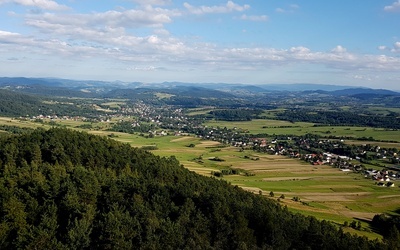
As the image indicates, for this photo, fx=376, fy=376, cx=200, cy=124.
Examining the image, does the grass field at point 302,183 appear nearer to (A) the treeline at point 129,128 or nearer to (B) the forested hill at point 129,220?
(B) the forested hill at point 129,220

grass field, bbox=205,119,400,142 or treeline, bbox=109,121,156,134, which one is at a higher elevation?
grass field, bbox=205,119,400,142

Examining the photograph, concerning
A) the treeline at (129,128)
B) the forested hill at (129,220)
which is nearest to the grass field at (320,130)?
the treeline at (129,128)

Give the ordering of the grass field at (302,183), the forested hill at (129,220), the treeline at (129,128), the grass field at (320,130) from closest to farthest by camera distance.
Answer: the forested hill at (129,220)
the grass field at (302,183)
the grass field at (320,130)
the treeline at (129,128)

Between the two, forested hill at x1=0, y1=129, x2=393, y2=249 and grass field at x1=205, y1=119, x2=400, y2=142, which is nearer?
forested hill at x1=0, y1=129, x2=393, y2=249

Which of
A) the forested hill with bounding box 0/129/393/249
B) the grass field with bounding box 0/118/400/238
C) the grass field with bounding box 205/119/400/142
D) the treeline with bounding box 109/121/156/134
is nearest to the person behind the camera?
the forested hill with bounding box 0/129/393/249

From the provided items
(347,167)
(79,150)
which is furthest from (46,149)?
(347,167)

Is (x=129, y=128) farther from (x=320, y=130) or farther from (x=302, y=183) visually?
(x=302, y=183)

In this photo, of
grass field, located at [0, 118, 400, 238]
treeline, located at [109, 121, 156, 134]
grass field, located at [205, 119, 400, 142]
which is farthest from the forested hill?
grass field, located at [205, 119, 400, 142]

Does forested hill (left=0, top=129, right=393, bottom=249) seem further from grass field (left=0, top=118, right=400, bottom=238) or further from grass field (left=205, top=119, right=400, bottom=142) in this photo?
grass field (left=205, top=119, right=400, bottom=142)

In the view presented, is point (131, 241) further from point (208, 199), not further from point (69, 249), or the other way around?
point (208, 199)
